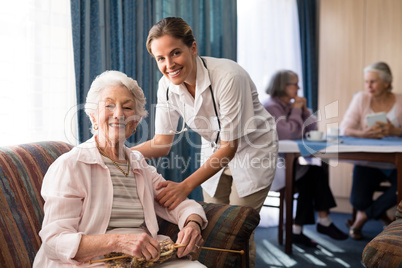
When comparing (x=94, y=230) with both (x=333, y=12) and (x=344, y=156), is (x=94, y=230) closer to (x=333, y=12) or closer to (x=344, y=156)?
(x=344, y=156)

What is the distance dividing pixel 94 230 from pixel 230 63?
3.02 feet

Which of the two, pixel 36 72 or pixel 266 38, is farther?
pixel 266 38

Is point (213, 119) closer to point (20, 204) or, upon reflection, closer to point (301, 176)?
point (20, 204)

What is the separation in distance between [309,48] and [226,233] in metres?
3.52

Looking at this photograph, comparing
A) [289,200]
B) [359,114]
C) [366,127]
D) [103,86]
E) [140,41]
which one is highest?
[140,41]

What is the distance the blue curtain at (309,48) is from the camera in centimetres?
453

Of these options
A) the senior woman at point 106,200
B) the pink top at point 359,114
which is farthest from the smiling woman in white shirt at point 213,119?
the pink top at point 359,114

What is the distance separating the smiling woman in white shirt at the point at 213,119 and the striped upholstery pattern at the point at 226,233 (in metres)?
0.15

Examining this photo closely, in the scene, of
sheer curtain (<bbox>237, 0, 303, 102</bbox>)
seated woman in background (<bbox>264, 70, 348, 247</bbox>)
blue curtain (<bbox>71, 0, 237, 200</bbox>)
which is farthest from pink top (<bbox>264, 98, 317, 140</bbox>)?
blue curtain (<bbox>71, 0, 237, 200</bbox>)

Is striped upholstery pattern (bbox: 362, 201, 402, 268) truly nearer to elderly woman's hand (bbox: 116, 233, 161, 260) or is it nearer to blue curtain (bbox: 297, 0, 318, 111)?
elderly woman's hand (bbox: 116, 233, 161, 260)

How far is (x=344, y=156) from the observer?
8.69 ft

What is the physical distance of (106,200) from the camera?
134 cm

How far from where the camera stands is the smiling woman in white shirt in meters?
1.62

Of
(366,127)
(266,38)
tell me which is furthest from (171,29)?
(266,38)
